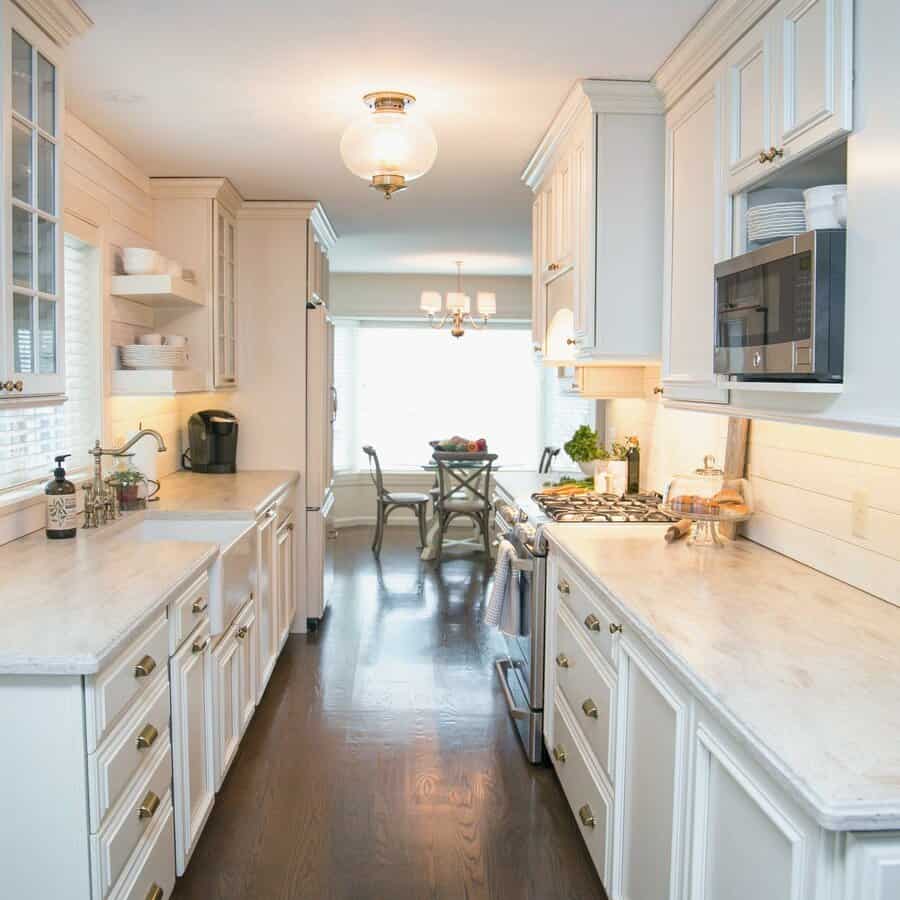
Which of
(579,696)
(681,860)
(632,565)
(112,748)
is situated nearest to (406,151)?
(632,565)

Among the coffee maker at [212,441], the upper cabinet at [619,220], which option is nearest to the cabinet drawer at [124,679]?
the upper cabinet at [619,220]

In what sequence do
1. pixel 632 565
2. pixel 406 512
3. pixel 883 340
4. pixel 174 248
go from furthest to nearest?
1. pixel 406 512
2. pixel 174 248
3. pixel 632 565
4. pixel 883 340

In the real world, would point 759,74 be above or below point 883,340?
above

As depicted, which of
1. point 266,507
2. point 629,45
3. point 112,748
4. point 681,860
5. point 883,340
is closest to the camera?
point 883,340

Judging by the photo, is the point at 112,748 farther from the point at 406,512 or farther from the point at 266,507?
the point at 406,512

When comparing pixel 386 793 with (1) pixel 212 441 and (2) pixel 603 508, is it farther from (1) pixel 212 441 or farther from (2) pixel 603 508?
(1) pixel 212 441

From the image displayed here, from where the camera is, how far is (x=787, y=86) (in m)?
2.11

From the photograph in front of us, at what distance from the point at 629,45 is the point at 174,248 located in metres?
2.70

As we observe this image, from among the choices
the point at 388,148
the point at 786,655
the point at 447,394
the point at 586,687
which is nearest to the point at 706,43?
the point at 388,148

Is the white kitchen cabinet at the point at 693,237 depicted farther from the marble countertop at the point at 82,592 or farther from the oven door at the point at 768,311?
the marble countertop at the point at 82,592

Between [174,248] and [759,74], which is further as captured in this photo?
[174,248]

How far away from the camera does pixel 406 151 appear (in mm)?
3062

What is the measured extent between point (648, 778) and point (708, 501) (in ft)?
3.65

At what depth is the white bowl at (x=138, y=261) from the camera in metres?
4.14
